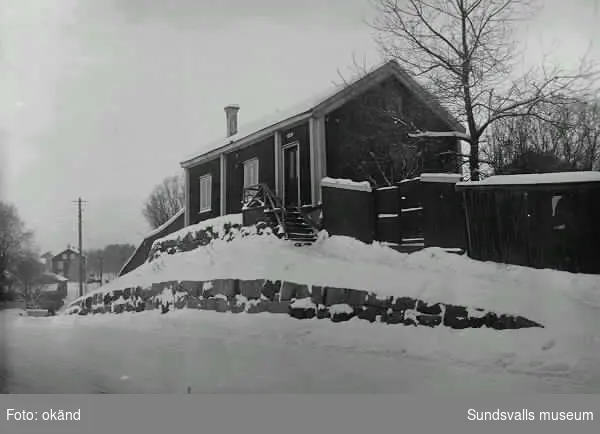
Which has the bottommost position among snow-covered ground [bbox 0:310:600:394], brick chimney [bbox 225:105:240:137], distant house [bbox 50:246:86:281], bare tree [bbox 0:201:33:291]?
snow-covered ground [bbox 0:310:600:394]

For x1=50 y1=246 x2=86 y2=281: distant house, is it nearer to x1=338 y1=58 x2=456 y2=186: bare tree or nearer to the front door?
the front door

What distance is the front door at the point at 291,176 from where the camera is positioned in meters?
2.29

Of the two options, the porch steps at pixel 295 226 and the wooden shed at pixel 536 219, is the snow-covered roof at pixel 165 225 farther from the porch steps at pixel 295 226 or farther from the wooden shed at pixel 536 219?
the wooden shed at pixel 536 219

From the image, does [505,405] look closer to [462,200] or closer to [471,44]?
[462,200]

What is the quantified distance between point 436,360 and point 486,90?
112 centimetres

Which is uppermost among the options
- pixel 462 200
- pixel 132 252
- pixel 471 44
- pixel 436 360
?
pixel 471 44

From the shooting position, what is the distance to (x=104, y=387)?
6.40 ft

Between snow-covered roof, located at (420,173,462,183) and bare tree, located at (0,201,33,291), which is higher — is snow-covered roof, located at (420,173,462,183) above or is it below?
above

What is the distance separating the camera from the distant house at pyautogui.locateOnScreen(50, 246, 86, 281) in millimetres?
2181

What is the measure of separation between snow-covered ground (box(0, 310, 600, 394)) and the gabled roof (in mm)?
720

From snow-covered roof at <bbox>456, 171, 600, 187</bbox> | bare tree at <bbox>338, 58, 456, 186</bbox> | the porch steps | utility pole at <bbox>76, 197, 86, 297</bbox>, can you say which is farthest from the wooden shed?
utility pole at <bbox>76, 197, 86, 297</bbox>

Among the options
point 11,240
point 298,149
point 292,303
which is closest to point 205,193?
point 298,149

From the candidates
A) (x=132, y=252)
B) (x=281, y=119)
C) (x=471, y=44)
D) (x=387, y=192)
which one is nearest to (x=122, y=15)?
(x=281, y=119)

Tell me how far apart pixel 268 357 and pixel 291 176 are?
78 centimetres
